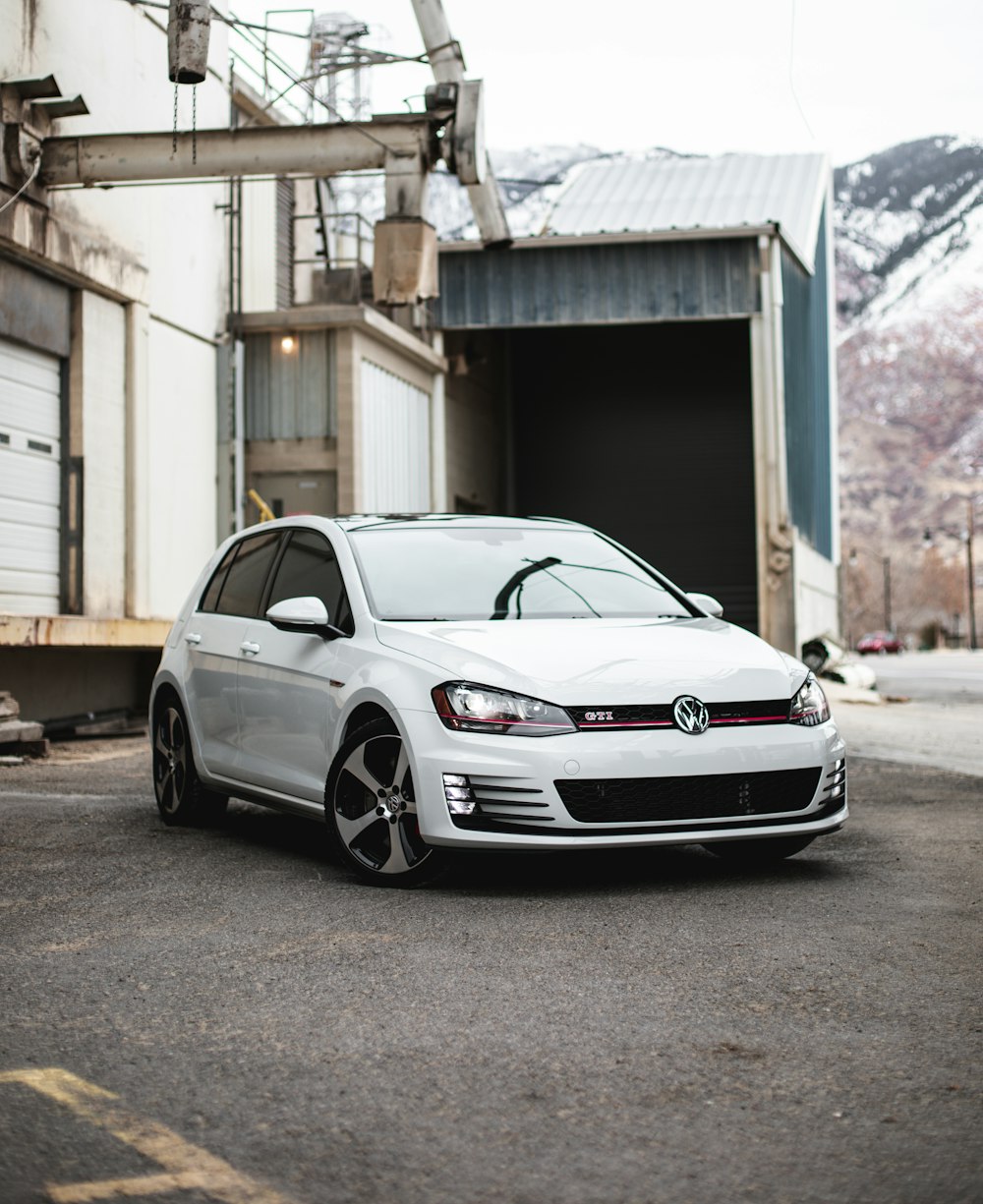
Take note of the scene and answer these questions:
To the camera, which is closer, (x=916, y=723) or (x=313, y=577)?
(x=313, y=577)

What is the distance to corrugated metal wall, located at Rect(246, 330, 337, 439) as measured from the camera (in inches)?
851

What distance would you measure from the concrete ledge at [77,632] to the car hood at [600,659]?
8391 millimetres

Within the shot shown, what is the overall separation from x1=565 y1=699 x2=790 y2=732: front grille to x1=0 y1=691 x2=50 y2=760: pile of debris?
8.02 m

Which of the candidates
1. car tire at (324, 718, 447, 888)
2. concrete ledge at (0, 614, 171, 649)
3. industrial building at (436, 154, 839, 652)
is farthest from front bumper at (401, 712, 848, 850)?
industrial building at (436, 154, 839, 652)

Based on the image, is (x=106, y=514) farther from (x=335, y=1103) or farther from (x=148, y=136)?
(x=335, y=1103)

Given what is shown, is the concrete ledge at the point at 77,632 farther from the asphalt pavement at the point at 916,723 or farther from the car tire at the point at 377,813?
the car tire at the point at 377,813

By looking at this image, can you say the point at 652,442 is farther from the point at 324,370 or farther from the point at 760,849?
the point at 760,849

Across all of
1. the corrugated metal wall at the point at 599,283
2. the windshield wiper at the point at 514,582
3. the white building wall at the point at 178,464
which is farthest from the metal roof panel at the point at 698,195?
the windshield wiper at the point at 514,582

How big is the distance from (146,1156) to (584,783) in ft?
9.73

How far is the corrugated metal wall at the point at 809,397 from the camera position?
91.9ft

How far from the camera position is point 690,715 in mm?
6082

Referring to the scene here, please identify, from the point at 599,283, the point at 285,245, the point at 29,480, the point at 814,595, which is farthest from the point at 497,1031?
the point at 814,595

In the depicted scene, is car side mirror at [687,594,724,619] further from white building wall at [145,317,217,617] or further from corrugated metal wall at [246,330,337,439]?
corrugated metal wall at [246,330,337,439]

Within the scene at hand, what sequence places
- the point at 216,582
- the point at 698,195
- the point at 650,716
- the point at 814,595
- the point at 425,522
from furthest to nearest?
the point at 698,195
the point at 814,595
the point at 216,582
the point at 425,522
the point at 650,716
